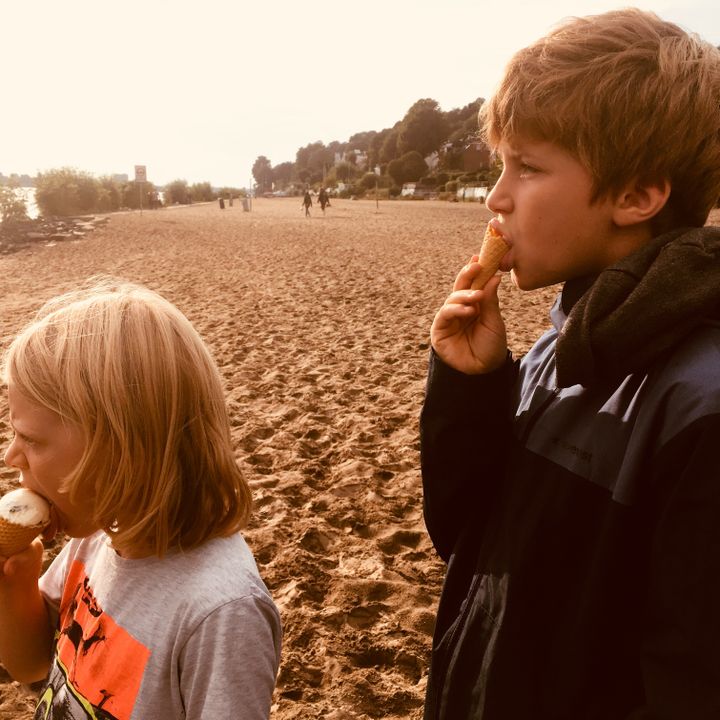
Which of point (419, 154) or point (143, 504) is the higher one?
point (419, 154)

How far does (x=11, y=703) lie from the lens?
8.80 feet

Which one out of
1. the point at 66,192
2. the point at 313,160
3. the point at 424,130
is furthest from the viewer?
the point at 313,160

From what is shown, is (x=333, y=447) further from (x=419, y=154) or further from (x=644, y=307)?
(x=419, y=154)

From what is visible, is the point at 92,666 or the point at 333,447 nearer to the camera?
the point at 92,666

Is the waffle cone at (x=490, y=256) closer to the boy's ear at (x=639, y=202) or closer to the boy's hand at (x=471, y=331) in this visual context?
the boy's hand at (x=471, y=331)

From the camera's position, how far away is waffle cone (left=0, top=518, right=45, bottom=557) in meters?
1.34

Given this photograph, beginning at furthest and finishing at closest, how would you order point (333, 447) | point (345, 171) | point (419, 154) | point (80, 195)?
point (345, 171) → point (419, 154) → point (80, 195) → point (333, 447)

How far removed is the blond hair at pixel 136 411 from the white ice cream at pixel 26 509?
11cm

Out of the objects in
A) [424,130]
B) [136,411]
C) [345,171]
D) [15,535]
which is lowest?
[15,535]

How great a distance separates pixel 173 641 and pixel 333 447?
3.92 m

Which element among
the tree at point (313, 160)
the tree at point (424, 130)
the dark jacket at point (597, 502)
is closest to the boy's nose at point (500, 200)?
the dark jacket at point (597, 502)

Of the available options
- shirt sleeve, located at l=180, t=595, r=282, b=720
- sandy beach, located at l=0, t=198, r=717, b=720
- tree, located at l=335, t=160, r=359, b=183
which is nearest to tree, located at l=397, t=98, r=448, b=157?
tree, located at l=335, t=160, r=359, b=183

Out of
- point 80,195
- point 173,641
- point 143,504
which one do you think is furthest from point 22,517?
point 80,195

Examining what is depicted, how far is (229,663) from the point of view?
1154 millimetres
